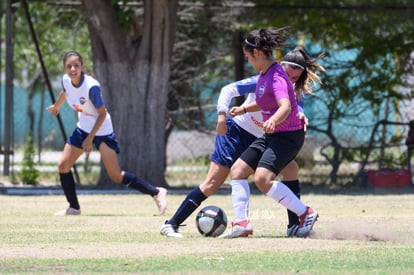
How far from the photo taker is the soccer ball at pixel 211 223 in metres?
9.23

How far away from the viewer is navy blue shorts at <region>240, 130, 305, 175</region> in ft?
29.0

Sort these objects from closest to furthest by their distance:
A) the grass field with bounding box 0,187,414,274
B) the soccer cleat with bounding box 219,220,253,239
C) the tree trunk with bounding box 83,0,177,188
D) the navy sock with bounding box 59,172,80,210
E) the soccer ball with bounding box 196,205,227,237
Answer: the grass field with bounding box 0,187,414,274 → the soccer cleat with bounding box 219,220,253,239 → the soccer ball with bounding box 196,205,227,237 → the navy sock with bounding box 59,172,80,210 → the tree trunk with bounding box 83,0,177,188

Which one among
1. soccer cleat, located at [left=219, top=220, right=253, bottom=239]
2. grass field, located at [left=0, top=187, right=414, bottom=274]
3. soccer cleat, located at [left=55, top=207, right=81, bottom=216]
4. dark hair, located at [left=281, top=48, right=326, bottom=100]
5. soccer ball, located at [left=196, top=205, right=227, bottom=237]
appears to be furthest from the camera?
soccer cleat, located at [left=55, top=207, right=81, bottom=216]

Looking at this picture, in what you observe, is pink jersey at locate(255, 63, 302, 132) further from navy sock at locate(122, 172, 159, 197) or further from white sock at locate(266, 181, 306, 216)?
navy sock at locate(122, 172, 159, 197)

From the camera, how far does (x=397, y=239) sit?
896 cm

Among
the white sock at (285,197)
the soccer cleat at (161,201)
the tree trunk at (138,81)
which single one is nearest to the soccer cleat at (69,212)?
the soccer cleat at (161,201)

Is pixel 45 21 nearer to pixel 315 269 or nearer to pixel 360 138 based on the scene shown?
pixel 360 138

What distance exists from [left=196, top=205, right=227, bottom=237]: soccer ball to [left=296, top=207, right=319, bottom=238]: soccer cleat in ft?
2.16

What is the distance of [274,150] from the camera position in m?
8.88

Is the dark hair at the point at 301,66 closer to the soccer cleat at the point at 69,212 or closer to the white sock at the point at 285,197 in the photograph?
the white sock at the point at 285,197

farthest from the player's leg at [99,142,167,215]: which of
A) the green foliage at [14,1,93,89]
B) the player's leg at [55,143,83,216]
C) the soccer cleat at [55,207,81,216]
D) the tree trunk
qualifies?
the green foliage at [14,1,93,89]

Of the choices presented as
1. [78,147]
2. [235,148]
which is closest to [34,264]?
[235,148]

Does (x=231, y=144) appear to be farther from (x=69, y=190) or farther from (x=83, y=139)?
(x=69, y=190)

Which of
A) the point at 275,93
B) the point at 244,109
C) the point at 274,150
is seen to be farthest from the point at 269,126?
the point at 244,109
